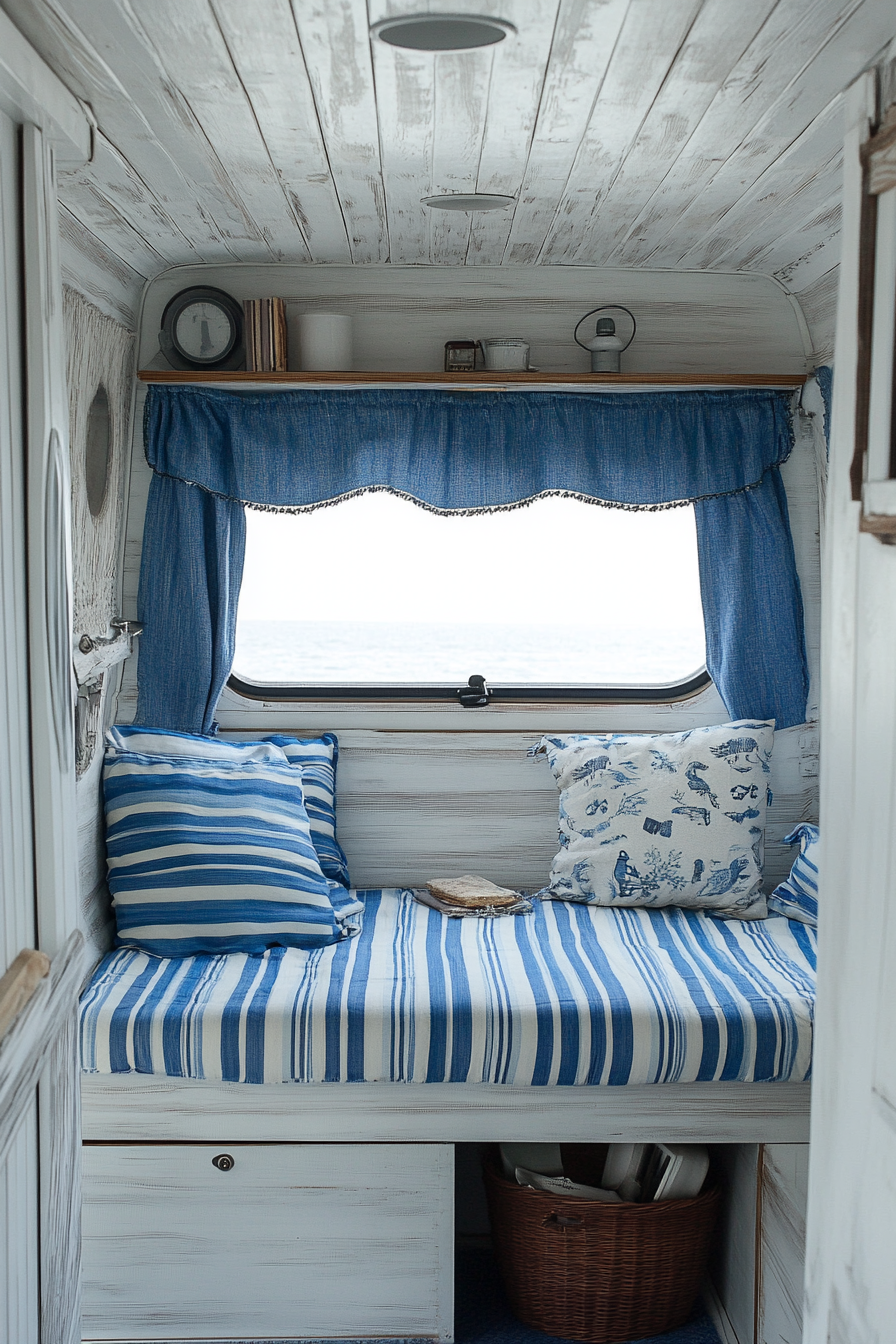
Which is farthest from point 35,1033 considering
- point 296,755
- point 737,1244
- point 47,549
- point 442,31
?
point 737,1244

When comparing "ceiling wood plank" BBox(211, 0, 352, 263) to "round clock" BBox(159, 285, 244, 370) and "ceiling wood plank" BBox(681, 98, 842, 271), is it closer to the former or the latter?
"round clock" BBox(159, 285, 244, 370)

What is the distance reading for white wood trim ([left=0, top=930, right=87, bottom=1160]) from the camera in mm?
1276

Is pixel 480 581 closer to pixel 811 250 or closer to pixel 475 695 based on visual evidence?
pixel 475 695

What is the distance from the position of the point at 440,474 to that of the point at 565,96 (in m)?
1.30

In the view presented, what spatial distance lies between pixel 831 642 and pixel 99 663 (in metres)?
1.90

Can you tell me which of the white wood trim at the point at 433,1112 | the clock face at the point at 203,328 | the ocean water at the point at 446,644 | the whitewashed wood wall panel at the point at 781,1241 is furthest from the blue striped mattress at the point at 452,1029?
the ocean water at the point at 446,644

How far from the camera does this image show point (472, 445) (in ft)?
9.94

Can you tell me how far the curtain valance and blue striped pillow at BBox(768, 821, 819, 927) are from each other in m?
0.97

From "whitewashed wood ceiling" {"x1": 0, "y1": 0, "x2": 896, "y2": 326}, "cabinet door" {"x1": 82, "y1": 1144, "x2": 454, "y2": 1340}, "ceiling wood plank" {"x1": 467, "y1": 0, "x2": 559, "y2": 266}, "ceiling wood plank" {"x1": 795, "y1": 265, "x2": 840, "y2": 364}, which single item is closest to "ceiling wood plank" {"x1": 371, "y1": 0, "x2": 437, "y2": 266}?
"whitewashed wood ceiling" {"x1": 0, "y1": 0, "x2": 896, "y2": 326}

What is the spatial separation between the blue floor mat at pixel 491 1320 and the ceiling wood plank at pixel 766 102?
245 cm

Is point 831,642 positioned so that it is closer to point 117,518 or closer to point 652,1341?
point 652,1341

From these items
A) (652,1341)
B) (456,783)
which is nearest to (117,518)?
(456,783)

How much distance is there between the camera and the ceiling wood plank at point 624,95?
1.53 m

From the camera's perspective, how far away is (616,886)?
114 inches
